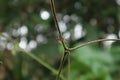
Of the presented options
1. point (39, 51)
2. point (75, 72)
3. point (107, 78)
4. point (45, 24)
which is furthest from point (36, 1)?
point (107, 78)

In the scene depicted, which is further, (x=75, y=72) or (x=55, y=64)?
(x=55, y=64)

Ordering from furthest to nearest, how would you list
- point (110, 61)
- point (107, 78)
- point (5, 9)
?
point (5, 9), point (110, 61), point (107, 78)

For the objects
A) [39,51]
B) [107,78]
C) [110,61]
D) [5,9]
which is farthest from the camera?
[5,9]

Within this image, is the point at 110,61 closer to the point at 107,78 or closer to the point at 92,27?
the point at 107,78

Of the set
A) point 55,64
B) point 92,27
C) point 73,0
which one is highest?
point 73,0

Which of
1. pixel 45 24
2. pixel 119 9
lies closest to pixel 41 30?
pixel 45 24

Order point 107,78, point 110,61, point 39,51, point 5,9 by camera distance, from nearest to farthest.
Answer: point 107,78 → point 110,61 → point 39,51 → point 5,9

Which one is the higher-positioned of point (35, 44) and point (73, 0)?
point (73, 0)

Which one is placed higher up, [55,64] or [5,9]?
[5,9]

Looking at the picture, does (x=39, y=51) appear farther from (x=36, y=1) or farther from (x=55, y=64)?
(x=36, y=1)
